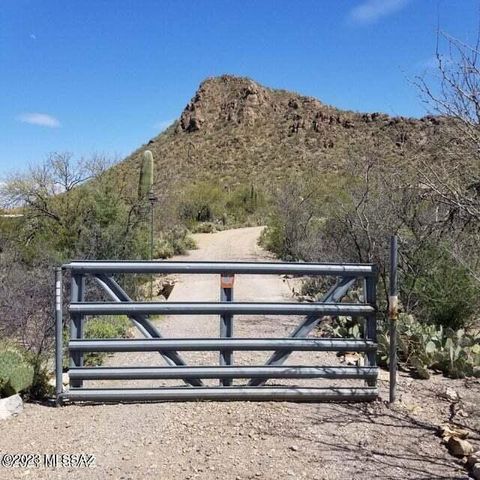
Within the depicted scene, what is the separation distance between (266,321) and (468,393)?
5019mm

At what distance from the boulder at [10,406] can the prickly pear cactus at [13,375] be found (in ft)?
0.40

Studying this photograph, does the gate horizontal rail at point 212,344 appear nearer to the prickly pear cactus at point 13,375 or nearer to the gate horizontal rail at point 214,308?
the gate horizontal rail at point 214,308

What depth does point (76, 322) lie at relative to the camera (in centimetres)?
548

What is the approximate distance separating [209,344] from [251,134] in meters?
75.3

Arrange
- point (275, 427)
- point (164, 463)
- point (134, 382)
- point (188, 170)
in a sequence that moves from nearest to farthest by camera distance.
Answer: point (164, 463) → point (275, 427) → point (134, 382) → point (188, 170)

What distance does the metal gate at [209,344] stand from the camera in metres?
5.36

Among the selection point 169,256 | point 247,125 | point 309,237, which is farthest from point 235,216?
point 247,125

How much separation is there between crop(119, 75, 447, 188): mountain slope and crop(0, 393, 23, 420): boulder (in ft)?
181

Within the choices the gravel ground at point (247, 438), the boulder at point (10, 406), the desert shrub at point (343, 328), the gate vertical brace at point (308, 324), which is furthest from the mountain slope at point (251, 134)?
the boulder at point (10, 406)

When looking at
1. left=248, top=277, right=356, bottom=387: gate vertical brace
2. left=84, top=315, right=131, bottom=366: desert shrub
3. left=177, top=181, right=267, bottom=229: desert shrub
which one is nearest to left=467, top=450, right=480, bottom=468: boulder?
left=248, top=277, right=356, bottom=387: gate vertical brace

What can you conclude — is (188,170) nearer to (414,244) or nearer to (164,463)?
(414,244)

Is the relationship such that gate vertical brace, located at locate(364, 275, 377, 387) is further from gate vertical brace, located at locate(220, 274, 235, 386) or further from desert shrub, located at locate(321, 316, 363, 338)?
desert shrub, located at locate(321, 316, 363, 338)

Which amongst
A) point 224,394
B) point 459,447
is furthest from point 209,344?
point 459,447

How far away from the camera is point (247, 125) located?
81125mm
